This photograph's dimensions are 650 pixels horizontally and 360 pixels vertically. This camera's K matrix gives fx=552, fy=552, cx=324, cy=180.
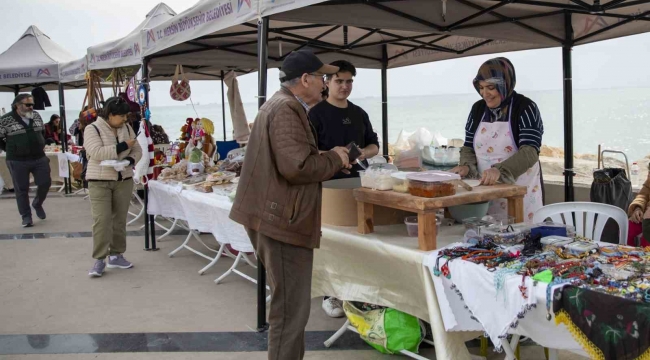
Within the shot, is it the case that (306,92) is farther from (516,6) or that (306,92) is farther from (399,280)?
(516,6)

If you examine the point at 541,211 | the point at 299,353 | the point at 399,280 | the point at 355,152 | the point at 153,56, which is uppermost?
the point at 153,56

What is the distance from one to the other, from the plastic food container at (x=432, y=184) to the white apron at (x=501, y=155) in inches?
31.3

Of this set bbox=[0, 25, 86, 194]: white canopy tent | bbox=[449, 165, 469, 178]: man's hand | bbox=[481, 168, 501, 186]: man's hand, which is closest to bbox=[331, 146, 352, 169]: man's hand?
bbox=[481, 168, 501, 186]: man's hand

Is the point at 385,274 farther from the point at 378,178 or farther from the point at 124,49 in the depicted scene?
the point at 124,49

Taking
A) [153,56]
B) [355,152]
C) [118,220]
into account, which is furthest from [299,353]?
[153,56]

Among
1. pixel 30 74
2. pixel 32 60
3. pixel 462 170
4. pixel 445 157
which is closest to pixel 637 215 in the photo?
pixel 462 170

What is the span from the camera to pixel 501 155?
334 cm

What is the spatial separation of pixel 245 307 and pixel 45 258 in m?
3.08

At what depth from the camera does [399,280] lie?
2848 mm

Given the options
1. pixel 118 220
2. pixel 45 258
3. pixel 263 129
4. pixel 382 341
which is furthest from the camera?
pixel 45 258

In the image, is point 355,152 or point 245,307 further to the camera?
point 245,307

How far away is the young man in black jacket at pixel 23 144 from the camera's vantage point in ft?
25.3

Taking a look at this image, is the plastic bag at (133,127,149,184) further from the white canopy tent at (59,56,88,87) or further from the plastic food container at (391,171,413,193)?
the plastic food container at (391,171,413,193)

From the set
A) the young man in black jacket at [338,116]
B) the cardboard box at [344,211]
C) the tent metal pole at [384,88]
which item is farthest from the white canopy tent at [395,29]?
the cardboard box at [344,211]
